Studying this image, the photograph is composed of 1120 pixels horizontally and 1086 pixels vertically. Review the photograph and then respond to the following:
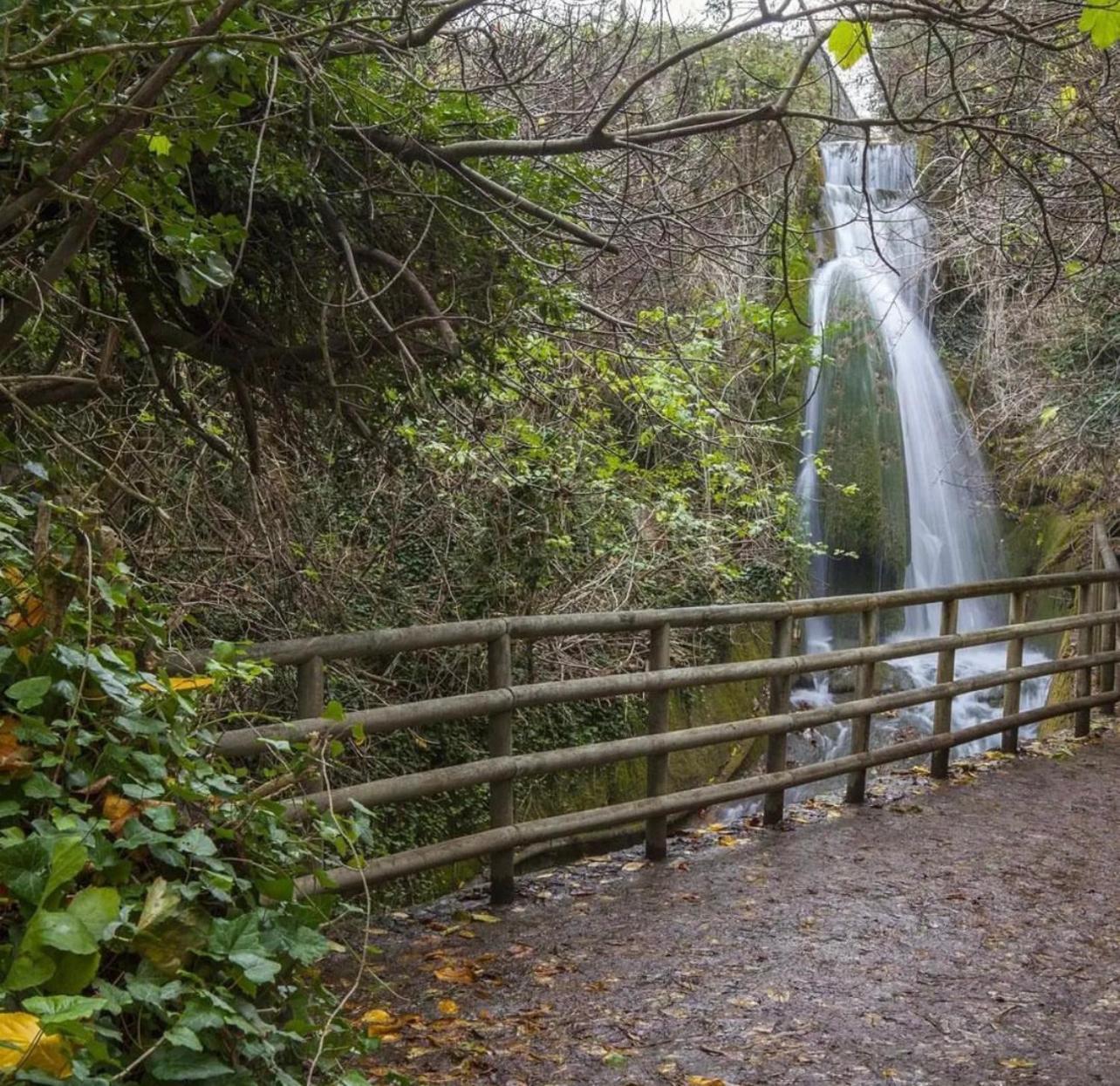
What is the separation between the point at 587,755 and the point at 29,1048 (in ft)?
12.2

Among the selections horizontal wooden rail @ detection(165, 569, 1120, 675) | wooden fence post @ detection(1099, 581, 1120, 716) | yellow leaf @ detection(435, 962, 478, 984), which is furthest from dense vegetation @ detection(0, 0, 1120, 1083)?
wooden fence post @ detection(1099, 581, 1120, 716)

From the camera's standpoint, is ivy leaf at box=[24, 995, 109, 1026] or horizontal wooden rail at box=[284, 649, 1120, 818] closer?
ivy leaf at box=[24, 995, 109, 1026]

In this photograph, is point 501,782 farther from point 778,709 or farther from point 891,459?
point 891,459

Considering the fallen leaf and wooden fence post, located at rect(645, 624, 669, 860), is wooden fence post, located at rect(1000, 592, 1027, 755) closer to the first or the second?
wooden fence post, located at rect(645, 624, 669, 860)

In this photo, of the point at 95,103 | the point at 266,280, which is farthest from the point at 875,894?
the point at 95,103

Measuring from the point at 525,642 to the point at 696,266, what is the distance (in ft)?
14.3

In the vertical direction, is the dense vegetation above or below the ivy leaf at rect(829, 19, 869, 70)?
below

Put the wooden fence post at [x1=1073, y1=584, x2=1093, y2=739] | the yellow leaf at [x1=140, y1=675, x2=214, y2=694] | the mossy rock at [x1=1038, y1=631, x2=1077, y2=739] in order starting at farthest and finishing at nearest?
the mossy rock at [x1=1038, y1=631, x2=1077, y2=739] < the wooden fence post at [x1=1073, y1=584, x2=1093, y2=739] < the yellow leaf at [x1=140, y1=675, x2=214, y2=694]

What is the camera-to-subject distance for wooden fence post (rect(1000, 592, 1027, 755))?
7879 millimetres

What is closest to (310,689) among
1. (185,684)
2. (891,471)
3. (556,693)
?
(556,693)

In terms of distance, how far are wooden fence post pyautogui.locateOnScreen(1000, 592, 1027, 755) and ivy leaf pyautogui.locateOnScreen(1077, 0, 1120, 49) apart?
5736mm

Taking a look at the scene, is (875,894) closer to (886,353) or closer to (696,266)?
(696,266)

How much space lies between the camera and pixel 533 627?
5.04 metres

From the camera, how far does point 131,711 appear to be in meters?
2.28
